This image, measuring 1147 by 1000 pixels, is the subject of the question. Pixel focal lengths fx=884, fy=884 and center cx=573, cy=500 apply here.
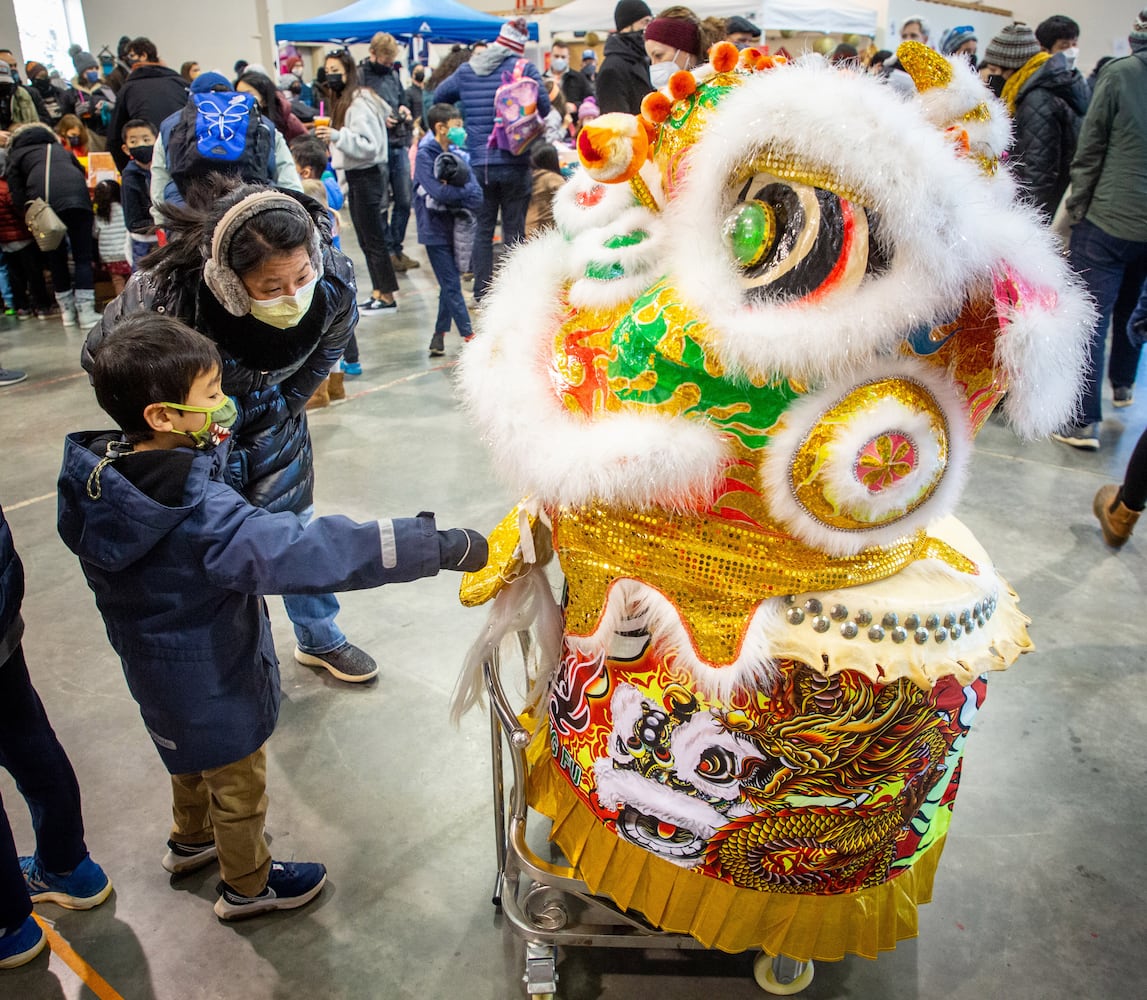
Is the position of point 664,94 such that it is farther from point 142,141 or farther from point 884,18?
point 884,18

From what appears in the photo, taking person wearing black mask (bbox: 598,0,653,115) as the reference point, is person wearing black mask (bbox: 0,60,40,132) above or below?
below

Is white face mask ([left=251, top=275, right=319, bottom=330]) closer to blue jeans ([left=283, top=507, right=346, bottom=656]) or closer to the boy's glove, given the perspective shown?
the boy's glove

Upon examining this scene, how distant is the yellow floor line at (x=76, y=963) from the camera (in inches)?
58.7

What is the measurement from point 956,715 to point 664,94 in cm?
92

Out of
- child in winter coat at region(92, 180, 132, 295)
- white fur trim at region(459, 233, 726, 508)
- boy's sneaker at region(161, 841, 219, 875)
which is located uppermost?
white fur trim at region(459, 233, 726, 508)

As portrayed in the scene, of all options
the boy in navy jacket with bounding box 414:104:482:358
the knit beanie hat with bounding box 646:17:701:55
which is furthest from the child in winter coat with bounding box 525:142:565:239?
the knit beanie hat with bounding box 646:17:701:55

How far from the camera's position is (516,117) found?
16.0 ft

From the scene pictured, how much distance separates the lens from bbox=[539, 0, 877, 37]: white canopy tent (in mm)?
8297

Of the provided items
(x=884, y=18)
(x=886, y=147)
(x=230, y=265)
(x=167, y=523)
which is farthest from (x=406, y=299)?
(x=884, y=18)

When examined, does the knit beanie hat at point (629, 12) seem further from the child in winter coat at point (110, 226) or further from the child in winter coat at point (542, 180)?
the child in winter coat at point (110, 226)

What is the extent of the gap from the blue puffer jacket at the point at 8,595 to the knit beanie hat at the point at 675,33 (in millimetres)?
3111

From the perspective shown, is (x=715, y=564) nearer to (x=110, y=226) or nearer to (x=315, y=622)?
(x=315, y=622)

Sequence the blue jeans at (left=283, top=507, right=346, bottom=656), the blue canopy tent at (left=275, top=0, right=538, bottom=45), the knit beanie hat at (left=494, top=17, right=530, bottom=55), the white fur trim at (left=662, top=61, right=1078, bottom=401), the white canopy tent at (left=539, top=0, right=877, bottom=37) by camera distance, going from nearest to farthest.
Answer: the white fur trim at (left=662, top=61, right=1078, bottom=401), the blue jeans at (left=283, top=507, right=346, bottom=656), the knit beanie hat at (left=494, top=17, right=530, bottom=55), the white canopy tent at (left=539, top=0, right=877, bottom=37), the blue canopy tent at (left=275, top=0, right=538, bottom=45)

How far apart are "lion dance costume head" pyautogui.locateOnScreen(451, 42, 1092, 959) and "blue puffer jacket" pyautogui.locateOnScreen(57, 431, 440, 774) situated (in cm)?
24
